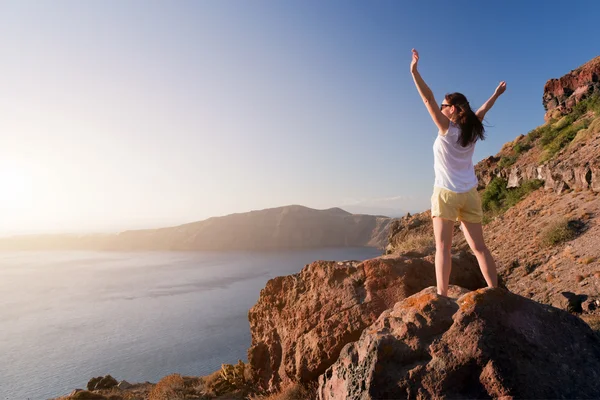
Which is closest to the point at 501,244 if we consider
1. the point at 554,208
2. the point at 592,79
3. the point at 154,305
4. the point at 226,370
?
the point at 554,208

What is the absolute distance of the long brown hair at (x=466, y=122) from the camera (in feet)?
9.62

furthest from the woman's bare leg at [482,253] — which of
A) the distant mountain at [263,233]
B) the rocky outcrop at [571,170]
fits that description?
the distant mountain at [263,233]

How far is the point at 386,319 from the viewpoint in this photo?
3014mm

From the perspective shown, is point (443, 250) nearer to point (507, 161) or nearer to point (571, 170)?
point (571, 170)

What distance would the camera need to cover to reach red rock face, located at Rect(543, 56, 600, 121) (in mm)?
23047

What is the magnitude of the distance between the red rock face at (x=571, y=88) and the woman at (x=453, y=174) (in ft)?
82.6

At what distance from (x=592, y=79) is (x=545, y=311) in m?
28.4

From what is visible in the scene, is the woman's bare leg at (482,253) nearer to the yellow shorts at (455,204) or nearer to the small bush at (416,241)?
the yellow shorts at (455,204)

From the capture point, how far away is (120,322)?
1289 inches

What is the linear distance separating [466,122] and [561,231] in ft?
29.7

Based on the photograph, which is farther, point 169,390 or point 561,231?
point 561,231

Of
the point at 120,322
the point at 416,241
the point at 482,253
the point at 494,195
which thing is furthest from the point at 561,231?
the point at 120,322

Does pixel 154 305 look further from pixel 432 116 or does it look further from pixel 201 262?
pixel 432 116

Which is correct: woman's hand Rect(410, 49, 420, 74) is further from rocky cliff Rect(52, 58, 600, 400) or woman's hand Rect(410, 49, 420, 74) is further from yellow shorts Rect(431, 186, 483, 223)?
rocky cliff Rect(52, 58, 600, 400)
